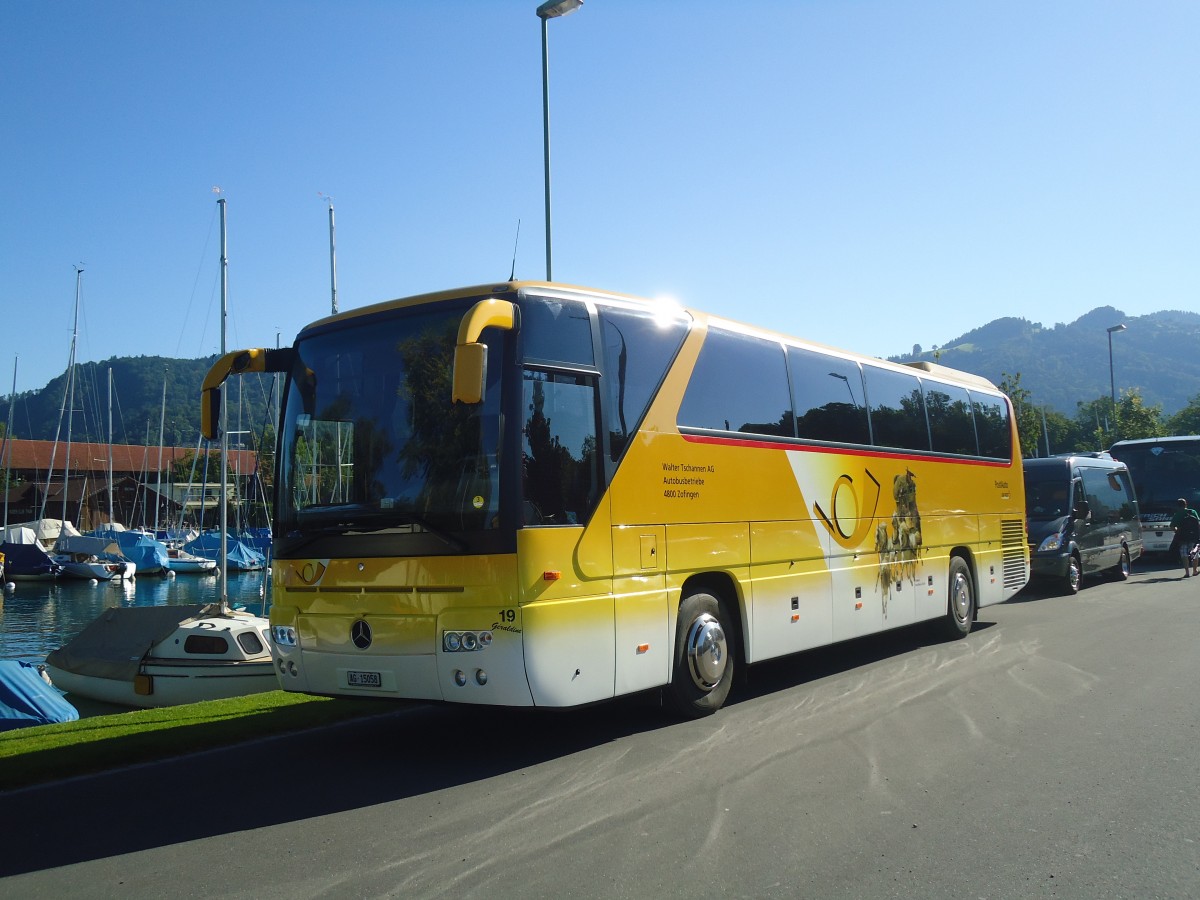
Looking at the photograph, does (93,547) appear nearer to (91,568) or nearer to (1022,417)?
(91,568)

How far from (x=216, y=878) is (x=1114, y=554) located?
2320cm

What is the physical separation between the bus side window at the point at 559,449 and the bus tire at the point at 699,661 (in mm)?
1761

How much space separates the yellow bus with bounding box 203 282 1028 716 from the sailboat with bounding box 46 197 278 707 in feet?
37.2

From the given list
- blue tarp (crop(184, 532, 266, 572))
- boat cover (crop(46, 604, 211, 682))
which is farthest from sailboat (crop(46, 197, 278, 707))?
blue tarp (crop(184, 532, 266, 572))

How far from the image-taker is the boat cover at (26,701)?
15.2 metres

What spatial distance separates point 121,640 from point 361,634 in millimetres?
16486

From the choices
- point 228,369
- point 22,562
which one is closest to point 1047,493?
point 228,369

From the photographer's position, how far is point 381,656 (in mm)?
7871

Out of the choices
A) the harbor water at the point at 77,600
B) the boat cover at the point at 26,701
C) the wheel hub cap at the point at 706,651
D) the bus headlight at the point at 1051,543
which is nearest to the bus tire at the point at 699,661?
the wheel hub cap at the point at 706,651

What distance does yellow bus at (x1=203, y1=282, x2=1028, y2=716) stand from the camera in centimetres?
757

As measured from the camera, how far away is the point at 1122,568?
2448 centimetres

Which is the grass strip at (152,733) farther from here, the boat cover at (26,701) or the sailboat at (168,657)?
the sailboat at (168,657)

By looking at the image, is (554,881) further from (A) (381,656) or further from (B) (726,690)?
(B) (726,690)

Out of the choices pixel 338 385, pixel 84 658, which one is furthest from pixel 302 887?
pixel 84 658
